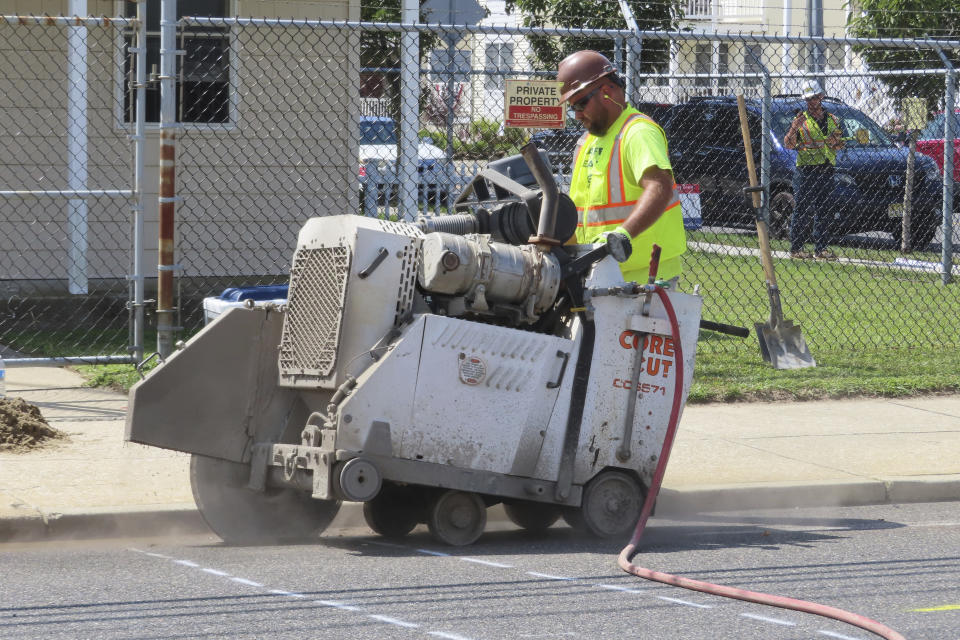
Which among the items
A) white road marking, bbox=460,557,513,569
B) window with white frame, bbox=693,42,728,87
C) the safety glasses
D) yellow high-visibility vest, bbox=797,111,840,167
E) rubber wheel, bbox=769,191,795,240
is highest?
window with white frame, bbox=693,42,728,87

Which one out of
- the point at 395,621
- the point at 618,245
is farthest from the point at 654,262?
the point at 395,621

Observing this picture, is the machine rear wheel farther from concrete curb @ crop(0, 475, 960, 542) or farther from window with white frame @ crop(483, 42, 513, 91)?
window with white frame @ crop(483, 42, 513, 91)

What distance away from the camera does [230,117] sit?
1307 centimetres

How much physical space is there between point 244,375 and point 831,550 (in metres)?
2.65

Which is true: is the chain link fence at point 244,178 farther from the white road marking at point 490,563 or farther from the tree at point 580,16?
the tree at point 580,16

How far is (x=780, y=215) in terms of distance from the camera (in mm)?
17797

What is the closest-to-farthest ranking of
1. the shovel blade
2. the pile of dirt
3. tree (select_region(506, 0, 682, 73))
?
1. the pile of dirt
2. the shovel blade
3. tree (select_region(506, 0, 682, 73))

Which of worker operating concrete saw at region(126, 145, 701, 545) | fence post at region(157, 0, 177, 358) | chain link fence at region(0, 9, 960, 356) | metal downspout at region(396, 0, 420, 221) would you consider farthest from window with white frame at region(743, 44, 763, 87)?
worker operating concrete saw at region(126, 145, 701, 545)

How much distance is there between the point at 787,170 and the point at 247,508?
13086 mm

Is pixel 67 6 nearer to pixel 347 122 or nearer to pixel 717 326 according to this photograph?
pixel 347 122

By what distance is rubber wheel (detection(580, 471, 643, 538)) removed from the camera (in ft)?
20.1

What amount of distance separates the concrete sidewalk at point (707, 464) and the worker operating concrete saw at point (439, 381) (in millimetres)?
634

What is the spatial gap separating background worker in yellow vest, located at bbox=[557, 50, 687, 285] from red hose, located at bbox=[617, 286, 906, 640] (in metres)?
0.33

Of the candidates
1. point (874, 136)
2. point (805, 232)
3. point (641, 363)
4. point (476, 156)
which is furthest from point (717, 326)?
point (874, 136)
